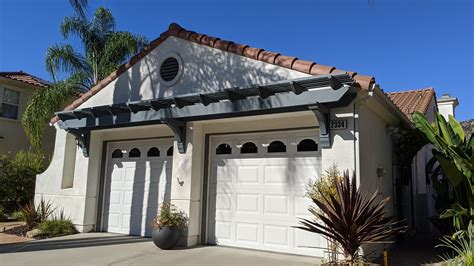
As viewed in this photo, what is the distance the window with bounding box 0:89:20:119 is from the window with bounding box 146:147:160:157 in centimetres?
1223

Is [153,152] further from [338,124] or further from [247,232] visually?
[338,124]

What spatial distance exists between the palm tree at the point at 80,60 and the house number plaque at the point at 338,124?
36.7 feet

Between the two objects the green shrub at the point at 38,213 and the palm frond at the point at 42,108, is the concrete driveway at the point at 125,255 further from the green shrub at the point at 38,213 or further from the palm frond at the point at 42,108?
the palm frond at the point at 42,108

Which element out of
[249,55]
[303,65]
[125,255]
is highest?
[249,55]

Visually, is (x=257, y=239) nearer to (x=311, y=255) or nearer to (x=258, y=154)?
(x=311, y=255)

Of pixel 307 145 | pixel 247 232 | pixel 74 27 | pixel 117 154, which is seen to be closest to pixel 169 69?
pixel 117 154

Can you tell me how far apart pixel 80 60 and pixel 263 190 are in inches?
446

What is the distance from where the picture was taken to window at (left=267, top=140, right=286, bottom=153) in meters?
9.17

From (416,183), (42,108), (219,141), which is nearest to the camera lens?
(219,141)

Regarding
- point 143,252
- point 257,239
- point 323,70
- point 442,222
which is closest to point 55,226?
point 143,252

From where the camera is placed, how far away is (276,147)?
30.4ft

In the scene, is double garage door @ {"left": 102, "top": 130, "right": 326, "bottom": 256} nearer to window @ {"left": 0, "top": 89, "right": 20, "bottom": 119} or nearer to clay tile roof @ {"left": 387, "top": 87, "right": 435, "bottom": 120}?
clay tile roof @ {"left": 387, "top": 87, "right": 435, "bottom": 120}

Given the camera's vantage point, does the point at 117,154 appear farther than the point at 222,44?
Yes

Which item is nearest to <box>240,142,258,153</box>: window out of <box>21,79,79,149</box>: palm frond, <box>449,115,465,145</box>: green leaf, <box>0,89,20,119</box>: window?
<box>449,115,465,145</box>: green leaf
